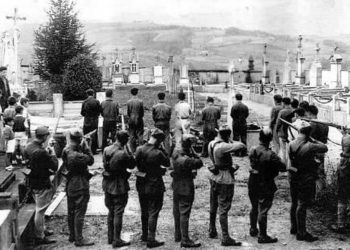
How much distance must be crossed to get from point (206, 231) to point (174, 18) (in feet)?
544

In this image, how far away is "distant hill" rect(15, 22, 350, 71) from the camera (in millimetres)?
100500

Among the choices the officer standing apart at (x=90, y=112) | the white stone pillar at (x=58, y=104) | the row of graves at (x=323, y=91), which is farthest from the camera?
the white stone pillar at (x=58, y=104)

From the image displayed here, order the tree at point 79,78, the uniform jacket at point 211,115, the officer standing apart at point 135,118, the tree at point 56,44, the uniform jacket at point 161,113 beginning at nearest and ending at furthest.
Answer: the uniform jacket at point 161,113 < the officer standing apart at point 135,118 < the uniform jacket at point 211,115 < the tree at point 79,78 < the tree at point 56,44

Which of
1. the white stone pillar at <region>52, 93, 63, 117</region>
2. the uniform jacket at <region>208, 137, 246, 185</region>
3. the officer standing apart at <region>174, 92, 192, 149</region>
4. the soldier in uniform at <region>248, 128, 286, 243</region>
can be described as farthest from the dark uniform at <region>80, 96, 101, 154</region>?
the white stone pillar at <region>52, 93, 63, 117</region>

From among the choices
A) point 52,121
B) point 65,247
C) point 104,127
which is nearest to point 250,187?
point 65,247

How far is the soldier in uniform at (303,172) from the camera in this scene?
7996mm

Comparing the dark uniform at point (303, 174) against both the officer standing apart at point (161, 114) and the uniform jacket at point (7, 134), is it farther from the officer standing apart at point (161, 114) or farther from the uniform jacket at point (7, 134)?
the uniform jacket at point (7, 134)

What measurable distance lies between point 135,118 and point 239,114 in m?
2.90

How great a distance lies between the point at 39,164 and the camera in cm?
795

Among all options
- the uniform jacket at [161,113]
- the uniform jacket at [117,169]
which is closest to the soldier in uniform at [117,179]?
the uniform jacket at [117,169]

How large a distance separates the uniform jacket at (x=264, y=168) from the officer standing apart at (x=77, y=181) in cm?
260

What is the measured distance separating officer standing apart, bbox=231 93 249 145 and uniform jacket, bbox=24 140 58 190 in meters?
6.92

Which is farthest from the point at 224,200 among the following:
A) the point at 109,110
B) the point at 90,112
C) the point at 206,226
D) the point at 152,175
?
the point at 90,112

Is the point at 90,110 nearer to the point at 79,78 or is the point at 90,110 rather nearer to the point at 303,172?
the point at 303,172
